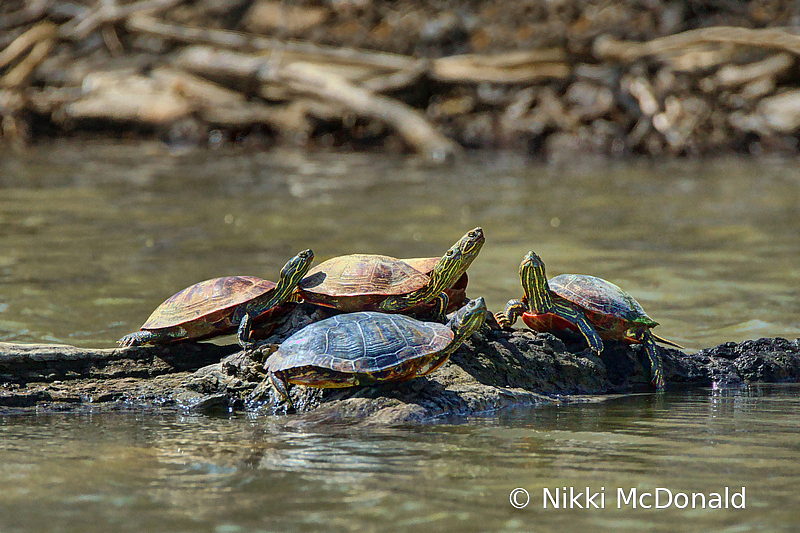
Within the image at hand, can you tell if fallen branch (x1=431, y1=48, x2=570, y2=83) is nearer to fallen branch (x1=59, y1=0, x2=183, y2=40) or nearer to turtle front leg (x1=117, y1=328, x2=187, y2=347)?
fallen branch (x1=59, y1=0, x2=183, y2=40)

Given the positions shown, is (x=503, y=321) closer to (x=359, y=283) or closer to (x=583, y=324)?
(x=583, y=324)

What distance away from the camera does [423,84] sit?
59.4 feet

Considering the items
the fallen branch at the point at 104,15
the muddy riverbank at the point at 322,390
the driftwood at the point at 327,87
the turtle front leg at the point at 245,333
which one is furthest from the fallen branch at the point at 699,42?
the turtle front leg at the point at 245,333

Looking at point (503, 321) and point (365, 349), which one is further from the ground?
point (503, 321)

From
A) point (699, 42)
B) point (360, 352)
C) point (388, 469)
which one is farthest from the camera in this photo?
point (699, 42)

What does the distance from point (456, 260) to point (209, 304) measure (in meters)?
1.25

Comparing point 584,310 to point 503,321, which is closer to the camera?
point 584,310

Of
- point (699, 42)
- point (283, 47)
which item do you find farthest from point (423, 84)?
point (699, 42)

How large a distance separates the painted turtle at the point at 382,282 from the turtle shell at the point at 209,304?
27 centimetres

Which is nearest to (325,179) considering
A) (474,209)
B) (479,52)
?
(474,209)

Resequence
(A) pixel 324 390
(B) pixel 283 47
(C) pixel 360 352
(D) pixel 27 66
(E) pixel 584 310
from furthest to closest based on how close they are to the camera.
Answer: (D) pixel 27 66 → (B) pixel 283 47 → (E) pixel 584 310 → (A) pixel 324 390 → (C) pixel 360 352

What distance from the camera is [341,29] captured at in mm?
21000

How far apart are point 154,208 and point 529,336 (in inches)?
297

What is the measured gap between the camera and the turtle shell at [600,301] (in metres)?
4.75
